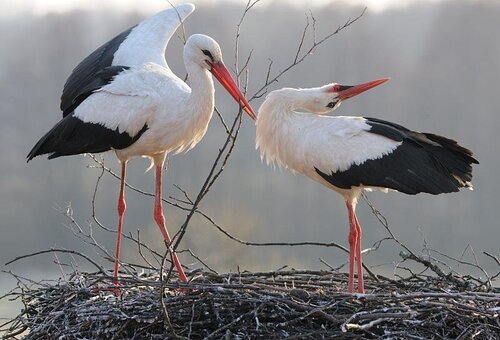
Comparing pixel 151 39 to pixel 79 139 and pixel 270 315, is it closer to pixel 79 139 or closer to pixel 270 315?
pixel 79 139

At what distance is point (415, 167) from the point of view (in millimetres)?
7031

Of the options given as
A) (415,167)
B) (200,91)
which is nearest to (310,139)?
(415,167)

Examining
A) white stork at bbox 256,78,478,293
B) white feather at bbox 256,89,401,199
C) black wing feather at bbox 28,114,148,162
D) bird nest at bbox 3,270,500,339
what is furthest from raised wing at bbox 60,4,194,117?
bird nest at bbox 3,270,500,339

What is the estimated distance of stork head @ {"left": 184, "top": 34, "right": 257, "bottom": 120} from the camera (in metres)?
7.31

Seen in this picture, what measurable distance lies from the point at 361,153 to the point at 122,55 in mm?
2080

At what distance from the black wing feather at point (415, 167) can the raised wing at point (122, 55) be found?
1.72 meters

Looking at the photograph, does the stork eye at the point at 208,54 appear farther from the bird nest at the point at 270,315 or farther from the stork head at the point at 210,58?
the bird nest at the point at 270,315

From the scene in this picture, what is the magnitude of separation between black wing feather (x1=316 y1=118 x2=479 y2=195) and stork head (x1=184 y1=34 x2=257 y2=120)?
2.74 ft

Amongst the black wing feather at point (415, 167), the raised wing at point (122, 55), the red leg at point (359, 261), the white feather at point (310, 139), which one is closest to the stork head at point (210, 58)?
the white feather at point (310, 139)

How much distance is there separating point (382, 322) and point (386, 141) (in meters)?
1.49

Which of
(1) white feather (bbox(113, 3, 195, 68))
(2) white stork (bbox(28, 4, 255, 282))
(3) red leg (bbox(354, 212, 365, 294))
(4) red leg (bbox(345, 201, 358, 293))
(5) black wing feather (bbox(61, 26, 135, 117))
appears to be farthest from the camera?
(1) white feather (bbox(113, 3, 195, 68))

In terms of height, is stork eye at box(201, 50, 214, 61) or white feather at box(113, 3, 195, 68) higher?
white feather at box(113, 3, 195, 68)

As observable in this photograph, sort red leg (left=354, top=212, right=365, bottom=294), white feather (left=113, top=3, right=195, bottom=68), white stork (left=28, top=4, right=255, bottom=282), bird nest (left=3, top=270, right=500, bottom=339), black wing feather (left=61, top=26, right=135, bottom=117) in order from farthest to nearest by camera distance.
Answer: white feather (left=113, top=3, right=195, bottom=68), black wing feather (left=61, top=26, right=135, bottom=117), white stork (left=28, top=4, right=255, bottom=282), red leg (left=354, top=212, right=365, bottom=294), bird nest (left=3, top=270, right=500, bottom=339)

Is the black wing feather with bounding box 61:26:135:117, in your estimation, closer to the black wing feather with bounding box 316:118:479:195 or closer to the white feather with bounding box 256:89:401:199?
the white feather with bounding box 256:89:401:199
